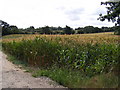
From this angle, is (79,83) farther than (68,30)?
No

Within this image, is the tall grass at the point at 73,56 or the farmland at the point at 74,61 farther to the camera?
the tall grass at the point at 73,56

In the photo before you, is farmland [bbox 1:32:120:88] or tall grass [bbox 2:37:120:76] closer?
farmland [bbox 1:32:120:88]

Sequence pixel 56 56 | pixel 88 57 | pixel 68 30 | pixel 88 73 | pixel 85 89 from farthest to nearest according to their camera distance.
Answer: pixel 68 30 → pixel 56 56 → pixel 88 57 → pixel 88 73 → pixel 85 89

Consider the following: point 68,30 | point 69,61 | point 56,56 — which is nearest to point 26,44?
point 56,56

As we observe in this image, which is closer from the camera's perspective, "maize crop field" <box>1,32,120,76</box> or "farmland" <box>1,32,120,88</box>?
"farmland" <box>1,32,120,88</box>

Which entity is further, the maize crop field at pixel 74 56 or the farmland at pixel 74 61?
the maize crop field at pixel 74 56

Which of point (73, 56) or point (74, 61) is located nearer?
point (74, 61)

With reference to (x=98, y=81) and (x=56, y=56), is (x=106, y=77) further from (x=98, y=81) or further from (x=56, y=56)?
(x=56, y=56)

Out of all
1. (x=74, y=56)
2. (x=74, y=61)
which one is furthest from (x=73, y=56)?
(x=74, y=61)

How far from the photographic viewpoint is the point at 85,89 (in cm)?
462

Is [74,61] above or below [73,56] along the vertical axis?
below

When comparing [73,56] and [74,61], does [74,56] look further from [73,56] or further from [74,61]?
[74,61]

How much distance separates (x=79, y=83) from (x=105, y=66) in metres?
1.38

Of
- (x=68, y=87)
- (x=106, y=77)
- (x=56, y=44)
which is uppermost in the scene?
(x=56, y=44)
